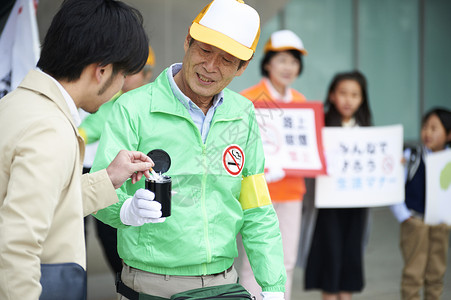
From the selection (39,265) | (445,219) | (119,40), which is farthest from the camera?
(445,219)

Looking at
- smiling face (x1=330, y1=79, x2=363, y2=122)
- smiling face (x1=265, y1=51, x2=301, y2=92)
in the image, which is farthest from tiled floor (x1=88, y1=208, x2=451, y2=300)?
smiling face (x1=265, y1=51, x2=301, y2=92)

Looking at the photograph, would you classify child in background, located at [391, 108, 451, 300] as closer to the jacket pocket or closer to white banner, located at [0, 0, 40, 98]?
white banner, located at [0, 0, 40, 98]

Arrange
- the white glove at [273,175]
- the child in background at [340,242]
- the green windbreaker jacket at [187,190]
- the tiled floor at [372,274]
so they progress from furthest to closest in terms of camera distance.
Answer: the tiled floor at [372,274]
the child in background at [340,242]
the white glove at [273,175]
the green windbreaker jacket at [187,190]

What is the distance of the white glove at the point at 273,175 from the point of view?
3.95m

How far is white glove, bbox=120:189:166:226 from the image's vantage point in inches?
75.4

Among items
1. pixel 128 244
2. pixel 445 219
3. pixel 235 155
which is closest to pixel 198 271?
pixel 128 244

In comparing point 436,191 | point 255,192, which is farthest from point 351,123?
point 255,192

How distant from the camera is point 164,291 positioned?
7.21 ft

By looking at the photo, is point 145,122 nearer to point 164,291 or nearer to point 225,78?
point 225,78

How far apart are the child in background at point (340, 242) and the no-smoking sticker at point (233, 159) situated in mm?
2180

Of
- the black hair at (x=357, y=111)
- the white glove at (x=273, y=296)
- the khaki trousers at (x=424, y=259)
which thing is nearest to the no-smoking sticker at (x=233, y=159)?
the white glove at (x=273, y=296)

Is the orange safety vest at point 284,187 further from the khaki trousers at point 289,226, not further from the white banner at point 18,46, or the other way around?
the white banner at point 18,46

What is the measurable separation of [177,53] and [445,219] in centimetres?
308

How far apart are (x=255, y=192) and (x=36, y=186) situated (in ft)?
3.37
